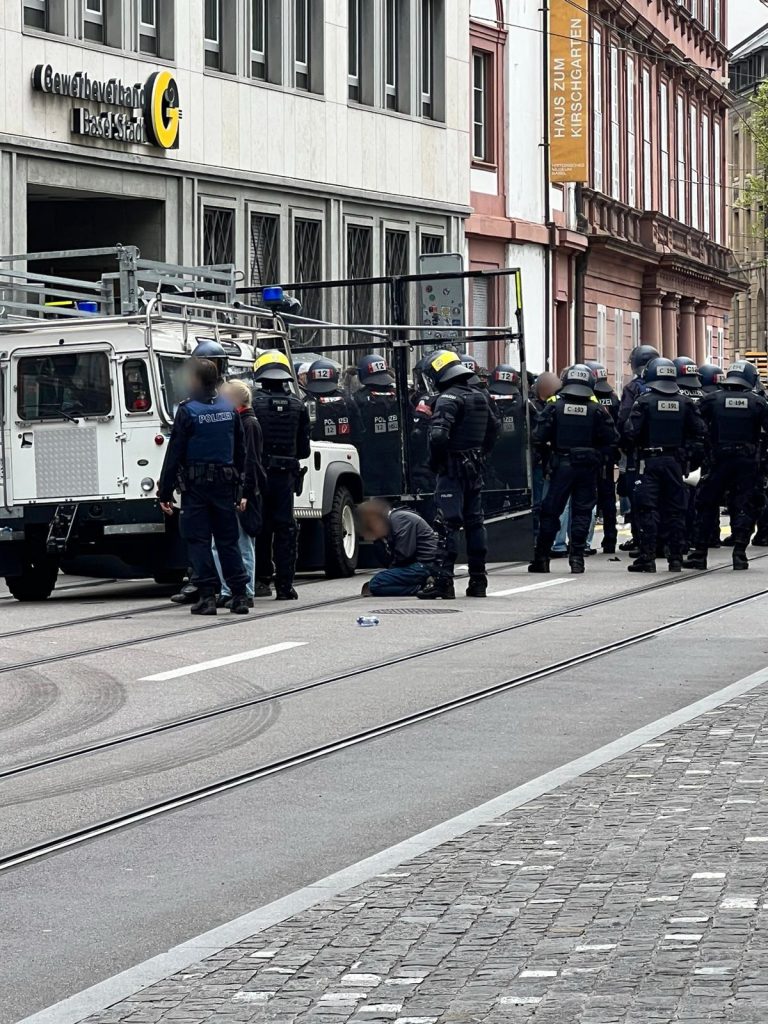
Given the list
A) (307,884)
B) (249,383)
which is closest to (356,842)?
A: (307,884)

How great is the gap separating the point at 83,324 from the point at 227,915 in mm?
11800

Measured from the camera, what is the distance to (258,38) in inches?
1236

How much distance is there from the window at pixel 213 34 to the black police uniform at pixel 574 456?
12.8 metres

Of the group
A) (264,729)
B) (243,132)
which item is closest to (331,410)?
(264,729)

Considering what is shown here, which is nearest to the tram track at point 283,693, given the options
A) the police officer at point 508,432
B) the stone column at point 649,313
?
the police officer at point 508,432

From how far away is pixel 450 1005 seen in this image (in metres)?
4.82

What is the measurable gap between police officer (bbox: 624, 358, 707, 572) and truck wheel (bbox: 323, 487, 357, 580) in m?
2.54

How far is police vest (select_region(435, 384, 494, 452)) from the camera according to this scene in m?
16.8

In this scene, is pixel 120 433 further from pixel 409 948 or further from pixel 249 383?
pixel 409 948

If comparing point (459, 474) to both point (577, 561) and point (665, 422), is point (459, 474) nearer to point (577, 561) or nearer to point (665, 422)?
point (577, 561)

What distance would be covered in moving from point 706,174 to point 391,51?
81.4 feet

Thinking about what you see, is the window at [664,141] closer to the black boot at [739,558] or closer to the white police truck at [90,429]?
the black boot at [739,558]

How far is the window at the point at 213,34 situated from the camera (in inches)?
1188

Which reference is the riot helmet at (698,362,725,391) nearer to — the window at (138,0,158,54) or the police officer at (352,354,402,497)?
the police officer at (352,354,402,497)
